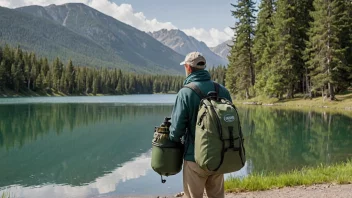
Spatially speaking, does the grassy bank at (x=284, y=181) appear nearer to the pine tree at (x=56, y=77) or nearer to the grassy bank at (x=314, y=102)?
the grassy bank at (x=314, y=102)

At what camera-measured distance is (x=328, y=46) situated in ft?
142

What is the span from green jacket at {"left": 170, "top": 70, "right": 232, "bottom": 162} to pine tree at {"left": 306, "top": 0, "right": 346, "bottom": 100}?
4048cm

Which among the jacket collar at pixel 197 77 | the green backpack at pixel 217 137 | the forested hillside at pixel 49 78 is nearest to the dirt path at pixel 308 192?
the green backpack at pixel 217 137

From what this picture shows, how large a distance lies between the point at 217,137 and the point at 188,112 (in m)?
0.57

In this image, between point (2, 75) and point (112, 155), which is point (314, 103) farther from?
point (2, 75)

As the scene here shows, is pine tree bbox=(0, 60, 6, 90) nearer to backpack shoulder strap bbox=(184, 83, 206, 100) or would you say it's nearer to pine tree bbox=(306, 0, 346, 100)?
pine tree bbox=(306, 0, 346, 100)

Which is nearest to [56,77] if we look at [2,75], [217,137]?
[2,75]

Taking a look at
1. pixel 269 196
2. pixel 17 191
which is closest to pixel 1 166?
pixel 17 191

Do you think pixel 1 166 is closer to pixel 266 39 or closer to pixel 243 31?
pixel 266 39

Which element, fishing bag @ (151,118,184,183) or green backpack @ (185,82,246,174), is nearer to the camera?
green backpack @ (185,82,246,174)

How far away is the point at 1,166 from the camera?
1466 centimetres

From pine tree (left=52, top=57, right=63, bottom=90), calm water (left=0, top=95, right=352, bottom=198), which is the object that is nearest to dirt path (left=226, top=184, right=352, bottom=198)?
calm water (left=0, top=95, right=352, bottom=198)

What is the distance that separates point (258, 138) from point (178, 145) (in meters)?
17.3

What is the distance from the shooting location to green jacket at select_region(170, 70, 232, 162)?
461cm
